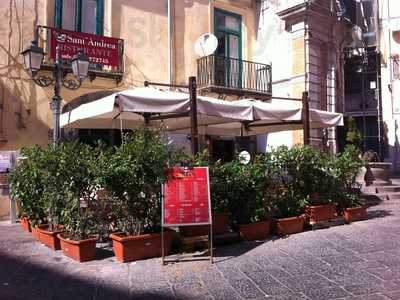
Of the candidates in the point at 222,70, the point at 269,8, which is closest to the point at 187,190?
the point at 222,70

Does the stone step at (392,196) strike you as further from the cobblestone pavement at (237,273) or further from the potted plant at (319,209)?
the cobblestone pavement at (237,273)

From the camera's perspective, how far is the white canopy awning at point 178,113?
24.2 feet

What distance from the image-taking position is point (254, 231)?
7.20 m

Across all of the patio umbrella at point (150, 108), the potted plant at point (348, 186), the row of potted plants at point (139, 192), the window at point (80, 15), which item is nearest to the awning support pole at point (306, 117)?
the potted plant at point (348, 186)

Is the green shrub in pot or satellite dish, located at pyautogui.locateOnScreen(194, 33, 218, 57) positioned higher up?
satellite dish, located at pyautogui.locateOnScreen(194, 33, 218, 57)

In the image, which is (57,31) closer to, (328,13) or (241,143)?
(241,143)

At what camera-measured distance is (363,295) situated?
478 cm

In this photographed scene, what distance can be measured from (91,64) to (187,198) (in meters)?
6.78

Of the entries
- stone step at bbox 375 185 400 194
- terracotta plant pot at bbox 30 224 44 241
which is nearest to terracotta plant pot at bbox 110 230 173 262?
terracotta plant pot at bbox 30 224 44 241

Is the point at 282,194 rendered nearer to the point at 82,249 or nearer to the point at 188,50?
the point at 82,249

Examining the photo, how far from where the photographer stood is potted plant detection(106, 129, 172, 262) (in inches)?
238

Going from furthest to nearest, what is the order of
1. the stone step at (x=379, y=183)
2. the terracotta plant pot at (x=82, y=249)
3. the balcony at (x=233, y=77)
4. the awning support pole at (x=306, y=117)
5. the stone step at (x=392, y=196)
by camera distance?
1. the balcony at (x=233, y=77)
2. the stone step at (x=379, y=183)
3. the stone step at (x=392, y=196)
4. the awning support pole at (x=306, y=117)
5. the terracotta plant pot at (x=82, y=249)

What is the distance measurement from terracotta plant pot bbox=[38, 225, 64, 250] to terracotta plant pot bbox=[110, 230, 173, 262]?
46.9 inches

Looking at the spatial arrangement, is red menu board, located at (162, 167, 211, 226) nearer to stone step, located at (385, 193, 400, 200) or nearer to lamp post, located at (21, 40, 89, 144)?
lamp post, located at (21, 40, 89, 144)
